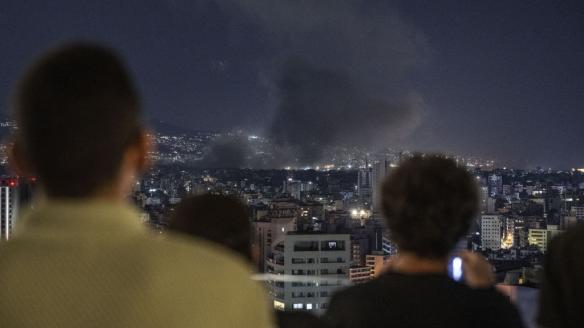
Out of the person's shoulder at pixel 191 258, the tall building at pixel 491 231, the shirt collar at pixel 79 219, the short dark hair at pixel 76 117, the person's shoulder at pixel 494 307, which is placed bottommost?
the tall building at pixel 491 231

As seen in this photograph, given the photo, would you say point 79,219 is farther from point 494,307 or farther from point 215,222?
point 494,307

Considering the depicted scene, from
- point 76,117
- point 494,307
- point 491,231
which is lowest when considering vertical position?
point 491,231

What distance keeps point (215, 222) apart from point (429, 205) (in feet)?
1.35

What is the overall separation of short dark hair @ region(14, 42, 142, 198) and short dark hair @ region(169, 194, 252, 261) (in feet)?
1.76

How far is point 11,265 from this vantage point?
0.57 meters

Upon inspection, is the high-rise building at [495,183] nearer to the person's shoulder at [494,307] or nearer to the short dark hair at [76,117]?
the person's shoulder at [494,307]

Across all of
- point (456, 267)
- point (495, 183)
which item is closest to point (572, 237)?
point (456, 267)

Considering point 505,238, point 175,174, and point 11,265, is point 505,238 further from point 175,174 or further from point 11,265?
point 11,265

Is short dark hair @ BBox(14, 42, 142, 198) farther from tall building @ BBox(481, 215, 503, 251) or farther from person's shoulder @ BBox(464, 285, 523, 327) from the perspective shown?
tall building @ BBox(481, 215, 503, 251)

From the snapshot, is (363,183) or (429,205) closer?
(429,205)

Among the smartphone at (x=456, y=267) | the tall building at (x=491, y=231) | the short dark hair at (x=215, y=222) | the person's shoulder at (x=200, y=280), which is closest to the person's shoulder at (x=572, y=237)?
the smartphone at (x=456, y=267)

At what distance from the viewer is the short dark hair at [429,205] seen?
3.70 feet

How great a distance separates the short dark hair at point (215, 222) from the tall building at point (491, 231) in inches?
1007

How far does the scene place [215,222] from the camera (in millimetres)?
1164
